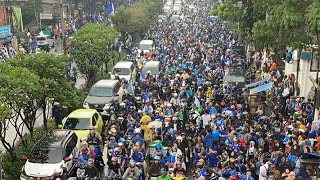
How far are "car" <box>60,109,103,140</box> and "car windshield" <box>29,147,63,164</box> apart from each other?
2756 mm

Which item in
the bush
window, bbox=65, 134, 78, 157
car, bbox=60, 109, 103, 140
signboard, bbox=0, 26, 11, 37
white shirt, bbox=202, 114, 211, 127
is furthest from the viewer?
signboard, bbox=0, 26, 11, 37

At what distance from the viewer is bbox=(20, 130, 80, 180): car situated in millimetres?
14188

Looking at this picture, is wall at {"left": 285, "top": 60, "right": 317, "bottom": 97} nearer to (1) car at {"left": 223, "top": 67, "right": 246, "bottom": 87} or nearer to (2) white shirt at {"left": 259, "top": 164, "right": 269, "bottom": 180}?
(1) car at {"left": 223, "top": 67, "right": 246, "bottom": 87}

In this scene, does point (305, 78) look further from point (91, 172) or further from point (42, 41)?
point (42, 41)

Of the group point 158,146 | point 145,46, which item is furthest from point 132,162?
point 145,46

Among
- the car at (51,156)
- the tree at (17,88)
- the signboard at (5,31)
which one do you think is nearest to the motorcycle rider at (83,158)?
the car at (51,156)

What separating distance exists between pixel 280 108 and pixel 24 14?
38.4 meters

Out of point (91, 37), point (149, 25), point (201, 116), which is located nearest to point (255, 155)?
point (201, 116)

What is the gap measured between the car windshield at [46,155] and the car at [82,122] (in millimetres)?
2756

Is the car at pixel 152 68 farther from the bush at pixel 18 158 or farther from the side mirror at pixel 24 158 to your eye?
the side mirror at pixel 24 158

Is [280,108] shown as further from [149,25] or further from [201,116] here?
[149,25]

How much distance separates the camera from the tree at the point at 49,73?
17.0 metres

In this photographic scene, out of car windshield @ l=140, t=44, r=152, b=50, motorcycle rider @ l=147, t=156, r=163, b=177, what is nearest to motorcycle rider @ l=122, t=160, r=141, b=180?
motorcycle rider @ l=147, t=156, r=163, b=177

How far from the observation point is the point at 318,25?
47.8ft
